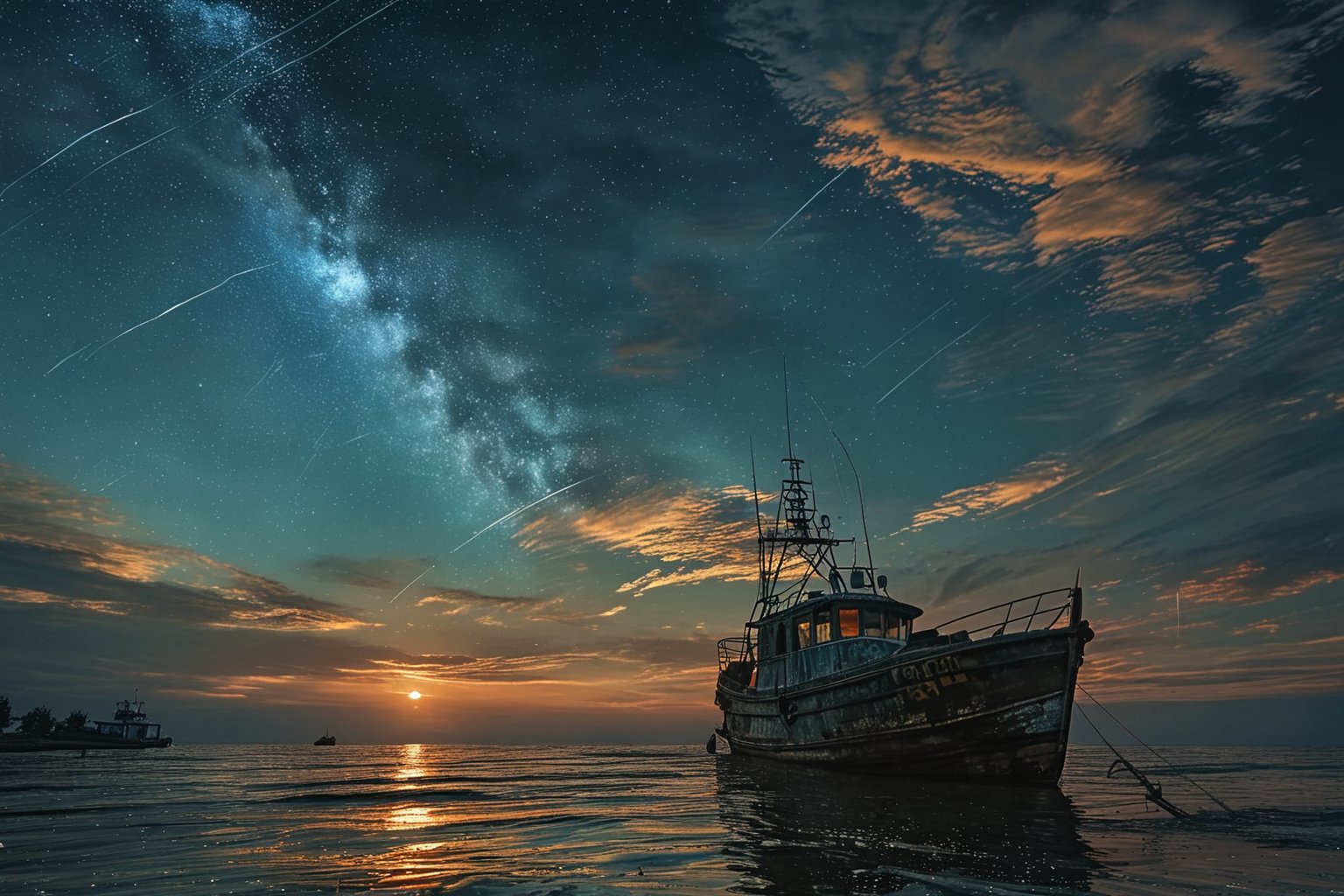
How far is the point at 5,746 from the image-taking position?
6675cm

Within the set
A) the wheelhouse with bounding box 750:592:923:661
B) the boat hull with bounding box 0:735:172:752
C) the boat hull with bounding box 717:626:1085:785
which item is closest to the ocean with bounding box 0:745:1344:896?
the boat hull with bounding box 717:626:1085:785

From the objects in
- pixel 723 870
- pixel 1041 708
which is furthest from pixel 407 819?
pixel 1041 708

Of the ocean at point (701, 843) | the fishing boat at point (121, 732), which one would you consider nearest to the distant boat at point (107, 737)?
the fishing boat at point (121, 732)

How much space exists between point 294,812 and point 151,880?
12106 millimetres

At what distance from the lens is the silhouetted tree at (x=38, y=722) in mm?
Result: 91125

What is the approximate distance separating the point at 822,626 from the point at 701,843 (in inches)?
631

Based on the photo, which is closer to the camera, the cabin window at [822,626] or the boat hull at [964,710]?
the boat hull at [964,710]

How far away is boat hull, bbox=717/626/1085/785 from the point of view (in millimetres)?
18906

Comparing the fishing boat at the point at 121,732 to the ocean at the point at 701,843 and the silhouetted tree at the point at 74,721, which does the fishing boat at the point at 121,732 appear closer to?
the silhouetted tree at the point at 74,721

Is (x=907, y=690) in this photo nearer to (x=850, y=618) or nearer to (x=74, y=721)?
(x=850, y=618)

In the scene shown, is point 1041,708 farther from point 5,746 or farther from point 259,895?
point 5,746

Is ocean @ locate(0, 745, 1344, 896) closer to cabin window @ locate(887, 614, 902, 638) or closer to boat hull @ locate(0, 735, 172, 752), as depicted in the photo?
cabin window @ locate(887, 614, 902, 638)

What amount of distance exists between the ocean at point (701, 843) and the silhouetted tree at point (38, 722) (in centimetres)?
9434

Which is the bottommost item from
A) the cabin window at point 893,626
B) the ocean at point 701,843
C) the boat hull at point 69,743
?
the boat hull at point 69,743
